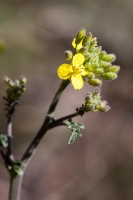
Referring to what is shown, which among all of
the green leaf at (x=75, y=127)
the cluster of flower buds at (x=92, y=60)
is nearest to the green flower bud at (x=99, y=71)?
the cluster of flower buds at (x=92, y=60)

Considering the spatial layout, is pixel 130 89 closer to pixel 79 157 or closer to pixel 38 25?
pixel 79 157

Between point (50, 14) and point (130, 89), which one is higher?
point (50, 14)

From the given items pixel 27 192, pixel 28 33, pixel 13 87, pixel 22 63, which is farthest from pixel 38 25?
pixel 13 87

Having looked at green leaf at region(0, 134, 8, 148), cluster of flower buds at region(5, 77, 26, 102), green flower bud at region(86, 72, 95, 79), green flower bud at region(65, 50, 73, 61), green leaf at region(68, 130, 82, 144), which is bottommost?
green leaf at region(0, 134, 8, 148)

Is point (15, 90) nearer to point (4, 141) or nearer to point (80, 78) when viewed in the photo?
point (4, 141)

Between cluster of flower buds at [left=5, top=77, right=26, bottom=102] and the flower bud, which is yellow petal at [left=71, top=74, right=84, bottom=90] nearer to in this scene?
the flower bud

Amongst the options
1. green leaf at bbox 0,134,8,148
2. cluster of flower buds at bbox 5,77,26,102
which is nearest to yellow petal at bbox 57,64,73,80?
cluster of flower buds at bbox 5,77,26,102

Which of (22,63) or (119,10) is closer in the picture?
(22,63)

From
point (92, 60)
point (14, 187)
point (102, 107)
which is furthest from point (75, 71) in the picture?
point (14, 187)
